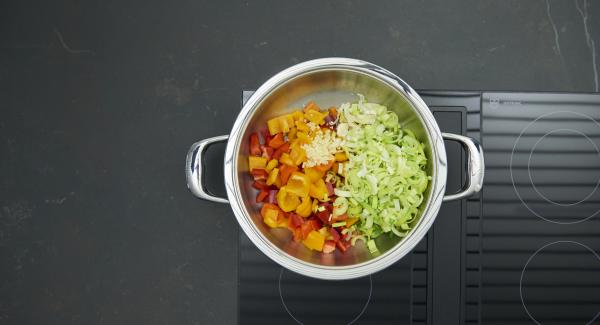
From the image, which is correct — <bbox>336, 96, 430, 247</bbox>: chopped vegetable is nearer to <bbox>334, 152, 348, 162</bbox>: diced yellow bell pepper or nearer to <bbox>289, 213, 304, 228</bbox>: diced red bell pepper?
<bbox>334, 152, 348, 162</bbox>: diced yellow bell pepper

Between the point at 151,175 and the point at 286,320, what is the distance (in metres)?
0.58

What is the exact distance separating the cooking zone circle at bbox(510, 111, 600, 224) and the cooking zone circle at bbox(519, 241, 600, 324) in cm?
9

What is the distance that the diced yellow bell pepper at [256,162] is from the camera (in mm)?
1102

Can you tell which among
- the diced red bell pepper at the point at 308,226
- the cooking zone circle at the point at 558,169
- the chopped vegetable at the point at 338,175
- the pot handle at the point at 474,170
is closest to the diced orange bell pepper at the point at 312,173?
the chopped vegetable at the point at 338,175

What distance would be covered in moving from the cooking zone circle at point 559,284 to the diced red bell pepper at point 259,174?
0.77m

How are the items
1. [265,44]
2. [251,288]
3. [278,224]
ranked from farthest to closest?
[265,44] < [251,288] < [278,224]

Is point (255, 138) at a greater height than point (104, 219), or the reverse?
point (255, 138)

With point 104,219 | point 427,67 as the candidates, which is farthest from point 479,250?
point 104,219

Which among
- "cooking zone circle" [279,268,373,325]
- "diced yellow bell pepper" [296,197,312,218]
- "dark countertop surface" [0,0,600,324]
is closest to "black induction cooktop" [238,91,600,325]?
"cooking zone circle" [279,268,373,325]

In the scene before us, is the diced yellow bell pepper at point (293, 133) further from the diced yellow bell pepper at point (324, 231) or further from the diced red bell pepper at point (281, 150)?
the diced yellow bell pepper at point (324, 231)

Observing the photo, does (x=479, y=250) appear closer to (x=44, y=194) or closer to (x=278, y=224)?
(x=278, y=224)

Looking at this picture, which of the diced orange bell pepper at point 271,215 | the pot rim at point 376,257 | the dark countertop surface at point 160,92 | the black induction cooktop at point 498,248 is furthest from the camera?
the dark countertop surface at point 160,92

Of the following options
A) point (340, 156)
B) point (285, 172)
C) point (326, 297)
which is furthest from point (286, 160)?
point (326, 297)

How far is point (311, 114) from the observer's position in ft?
3.66
